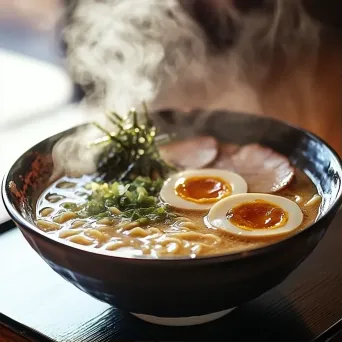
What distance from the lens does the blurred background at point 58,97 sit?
2678mm

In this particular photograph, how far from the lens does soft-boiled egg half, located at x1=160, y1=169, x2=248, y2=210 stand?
181 centimetres

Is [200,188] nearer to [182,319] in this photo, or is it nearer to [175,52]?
[182,319]

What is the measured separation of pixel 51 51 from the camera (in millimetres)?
3865

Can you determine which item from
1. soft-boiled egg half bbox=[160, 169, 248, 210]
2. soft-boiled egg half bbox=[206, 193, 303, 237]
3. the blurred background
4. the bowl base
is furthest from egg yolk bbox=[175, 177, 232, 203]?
the blurred background

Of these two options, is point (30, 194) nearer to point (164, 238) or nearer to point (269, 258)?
point (164, 238)

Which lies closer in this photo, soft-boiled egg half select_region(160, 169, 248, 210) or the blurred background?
soft-boiled egg half select_region(160, 169, 248, 210)

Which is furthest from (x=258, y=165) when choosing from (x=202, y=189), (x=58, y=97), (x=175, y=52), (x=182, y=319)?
(x=58, y=97)

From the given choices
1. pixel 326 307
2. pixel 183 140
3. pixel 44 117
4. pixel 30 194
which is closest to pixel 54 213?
pixel 30 194

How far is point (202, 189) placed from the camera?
75.5 inches

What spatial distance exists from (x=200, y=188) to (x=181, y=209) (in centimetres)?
16

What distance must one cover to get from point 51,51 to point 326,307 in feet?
9.25

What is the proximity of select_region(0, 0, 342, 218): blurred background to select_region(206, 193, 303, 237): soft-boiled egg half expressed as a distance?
81 centimetres

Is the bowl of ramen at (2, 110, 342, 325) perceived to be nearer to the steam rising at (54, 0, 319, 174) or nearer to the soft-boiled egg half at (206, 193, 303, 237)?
the soft-boiled egg half at (206, 193, 303, 237)

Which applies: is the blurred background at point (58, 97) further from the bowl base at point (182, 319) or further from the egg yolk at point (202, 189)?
the bowl base at point (182, 319)
